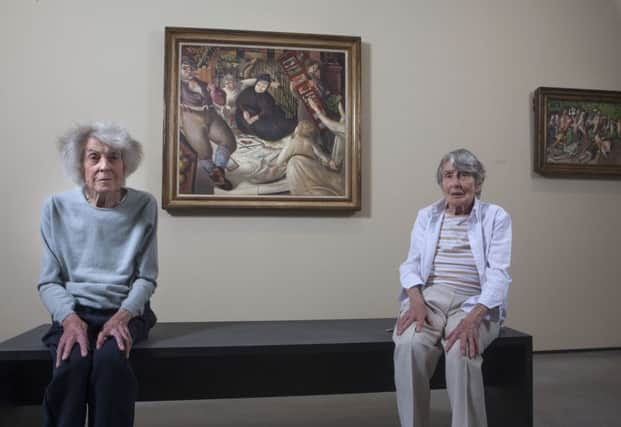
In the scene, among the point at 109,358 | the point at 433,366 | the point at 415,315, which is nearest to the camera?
the point at 109,358

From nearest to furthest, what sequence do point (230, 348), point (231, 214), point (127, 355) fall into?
point (127, 355)
point (230, 348)
point (231, 214)

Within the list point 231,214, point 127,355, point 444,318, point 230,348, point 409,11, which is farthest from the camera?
point 409,11

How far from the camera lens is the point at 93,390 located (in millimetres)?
1951

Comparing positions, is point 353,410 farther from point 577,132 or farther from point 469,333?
point 577,132

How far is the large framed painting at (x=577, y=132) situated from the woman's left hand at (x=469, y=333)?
2492mm

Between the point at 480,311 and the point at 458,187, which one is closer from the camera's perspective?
the point at 480,311

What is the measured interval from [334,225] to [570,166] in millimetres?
2154

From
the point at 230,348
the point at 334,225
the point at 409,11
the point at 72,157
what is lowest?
the point at 230,348

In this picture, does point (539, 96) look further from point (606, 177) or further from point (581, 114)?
point (606, 177)

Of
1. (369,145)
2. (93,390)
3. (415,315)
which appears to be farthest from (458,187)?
(93,390)

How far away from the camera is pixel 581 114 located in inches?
174

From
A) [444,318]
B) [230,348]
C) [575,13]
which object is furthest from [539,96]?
[230,348]

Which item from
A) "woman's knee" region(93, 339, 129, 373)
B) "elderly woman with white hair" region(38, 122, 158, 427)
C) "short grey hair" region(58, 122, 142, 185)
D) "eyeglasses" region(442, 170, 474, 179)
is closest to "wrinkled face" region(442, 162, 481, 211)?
"eyeglasses" region(442, 170, 474, 179)

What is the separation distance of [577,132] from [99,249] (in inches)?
160
